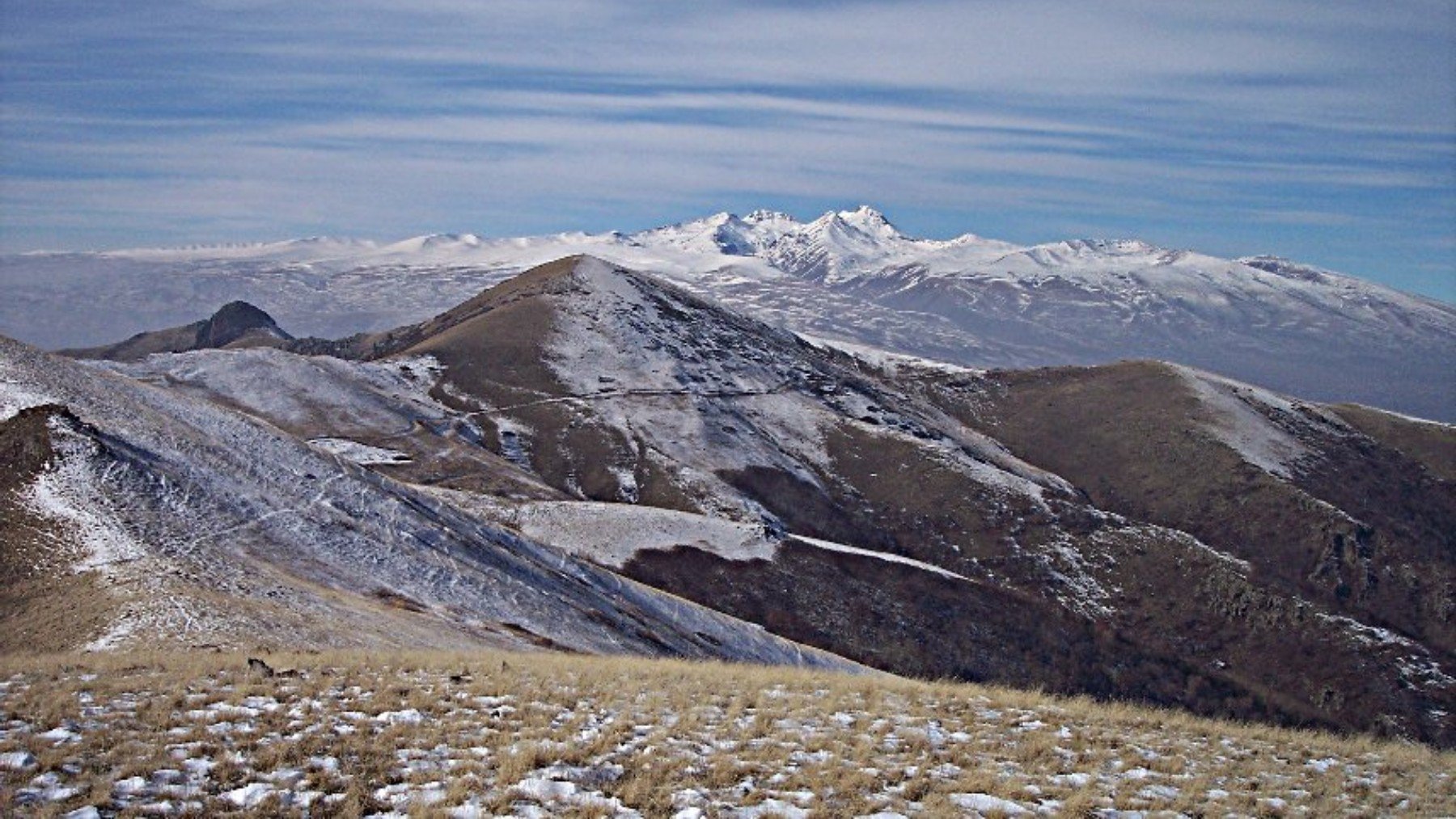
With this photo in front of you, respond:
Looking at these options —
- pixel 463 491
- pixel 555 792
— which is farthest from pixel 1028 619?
pixel 555 792

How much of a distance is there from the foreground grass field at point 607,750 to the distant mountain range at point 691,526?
41.0 ft

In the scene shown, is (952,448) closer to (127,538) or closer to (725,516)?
(725,516)

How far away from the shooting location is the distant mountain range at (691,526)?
1663 inches

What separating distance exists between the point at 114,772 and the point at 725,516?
4438 inches

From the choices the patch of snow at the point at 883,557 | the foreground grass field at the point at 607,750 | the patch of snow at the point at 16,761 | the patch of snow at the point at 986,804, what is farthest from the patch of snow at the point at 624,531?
the patch of snow at the point at 986,804

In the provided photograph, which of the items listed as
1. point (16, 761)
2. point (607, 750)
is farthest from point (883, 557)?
point (16, 761)

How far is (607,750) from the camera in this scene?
16859 mm

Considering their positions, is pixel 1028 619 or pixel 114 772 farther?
pixel 1028 619

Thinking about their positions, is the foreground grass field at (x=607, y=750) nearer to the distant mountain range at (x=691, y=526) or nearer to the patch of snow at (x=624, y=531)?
the distant mountain range at (x=691, y=526)

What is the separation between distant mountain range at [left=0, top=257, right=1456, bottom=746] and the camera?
42.2 m

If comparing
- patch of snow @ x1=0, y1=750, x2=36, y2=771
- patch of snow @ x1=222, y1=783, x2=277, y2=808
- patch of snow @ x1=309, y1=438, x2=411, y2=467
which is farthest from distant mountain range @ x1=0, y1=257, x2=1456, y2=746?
patch of snow @ x1=222, y1=783, x2=277, y2=808

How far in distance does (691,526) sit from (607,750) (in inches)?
3312

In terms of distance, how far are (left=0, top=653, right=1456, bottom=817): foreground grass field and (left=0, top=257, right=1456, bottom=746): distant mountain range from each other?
12490 millimetres

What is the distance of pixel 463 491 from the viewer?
9844cm
